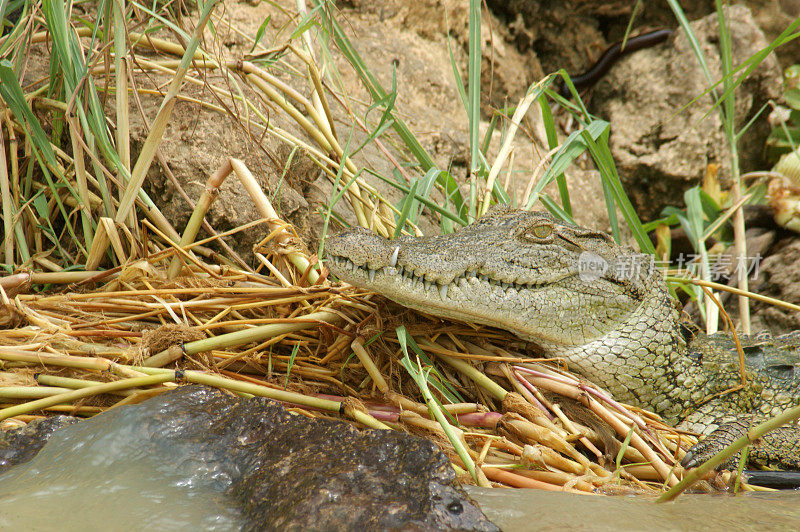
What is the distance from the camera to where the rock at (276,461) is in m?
1.25

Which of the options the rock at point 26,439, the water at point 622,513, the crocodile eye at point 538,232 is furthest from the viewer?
the crocodile eye at point 538,232

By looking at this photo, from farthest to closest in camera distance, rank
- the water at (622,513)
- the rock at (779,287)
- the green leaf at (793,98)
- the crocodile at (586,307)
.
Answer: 1. the green leaf at (793,98)
2. the rock at (779,287)
3. the crocodile at (586,307)
4. the water at (622,513)

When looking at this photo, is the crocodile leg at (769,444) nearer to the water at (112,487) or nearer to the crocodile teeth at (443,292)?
the crocodile teeth at (443,292)

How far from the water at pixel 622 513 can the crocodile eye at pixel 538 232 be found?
98cm

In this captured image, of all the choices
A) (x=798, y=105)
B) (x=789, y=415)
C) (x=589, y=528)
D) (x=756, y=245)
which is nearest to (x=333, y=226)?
(x=589, y=528)

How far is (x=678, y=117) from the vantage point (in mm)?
5211

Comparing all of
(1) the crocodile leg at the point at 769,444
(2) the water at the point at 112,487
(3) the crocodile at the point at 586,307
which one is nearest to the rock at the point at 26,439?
(2) the water at the point at 112,487

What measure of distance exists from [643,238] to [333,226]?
5.13 feet

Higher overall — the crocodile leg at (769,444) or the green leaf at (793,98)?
the green leaf at (793,98)

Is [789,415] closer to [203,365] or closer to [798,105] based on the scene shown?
[203,365]

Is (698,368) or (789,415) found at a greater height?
(789,415)

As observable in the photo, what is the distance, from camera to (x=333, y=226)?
322cm

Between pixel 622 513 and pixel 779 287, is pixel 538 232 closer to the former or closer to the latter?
pixel 622 513

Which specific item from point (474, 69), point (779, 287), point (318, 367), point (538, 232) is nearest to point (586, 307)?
point (538, 232)
